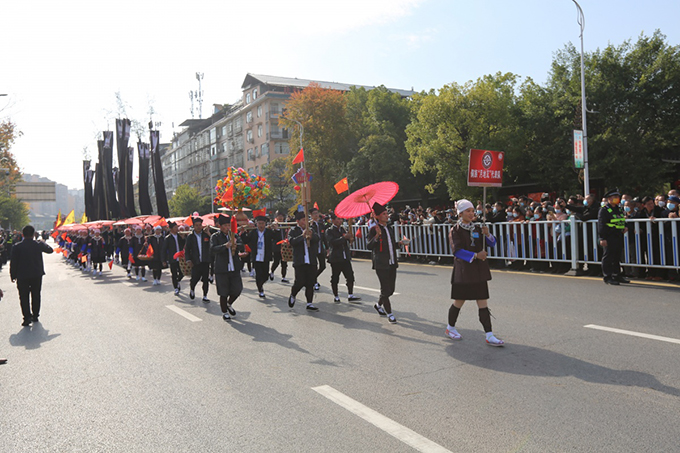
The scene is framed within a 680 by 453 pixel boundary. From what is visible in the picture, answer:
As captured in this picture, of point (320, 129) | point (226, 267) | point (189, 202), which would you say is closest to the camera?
point (226, 267)

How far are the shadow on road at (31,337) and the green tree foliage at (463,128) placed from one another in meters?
26.3

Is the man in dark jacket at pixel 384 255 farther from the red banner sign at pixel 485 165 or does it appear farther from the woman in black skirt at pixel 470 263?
the red banner sign at pixel 485 165

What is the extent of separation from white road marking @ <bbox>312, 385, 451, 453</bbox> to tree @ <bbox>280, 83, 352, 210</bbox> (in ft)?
118

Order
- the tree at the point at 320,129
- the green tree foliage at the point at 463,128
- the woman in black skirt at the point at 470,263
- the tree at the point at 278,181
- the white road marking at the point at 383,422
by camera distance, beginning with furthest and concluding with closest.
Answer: the tree at the point at 278,181 < the tree at the point at 320,129 < the green tree foliage at the point at 463,128 < the woman in black skirt at the point at 470,263 < the white road marking at the point at 383,422

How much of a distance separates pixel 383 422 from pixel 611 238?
8.40m

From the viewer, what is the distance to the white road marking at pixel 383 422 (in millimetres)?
3660

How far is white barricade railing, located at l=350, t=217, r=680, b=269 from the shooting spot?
10.6 metres

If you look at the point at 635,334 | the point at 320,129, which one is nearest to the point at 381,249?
the point at 635,334

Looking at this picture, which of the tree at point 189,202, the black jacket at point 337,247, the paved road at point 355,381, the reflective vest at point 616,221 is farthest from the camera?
the tree at point 189,202

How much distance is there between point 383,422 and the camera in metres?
4.12

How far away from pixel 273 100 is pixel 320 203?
102 feet

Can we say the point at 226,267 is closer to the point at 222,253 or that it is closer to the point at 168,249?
the point at 222,253

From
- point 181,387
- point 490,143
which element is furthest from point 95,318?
point 490,143

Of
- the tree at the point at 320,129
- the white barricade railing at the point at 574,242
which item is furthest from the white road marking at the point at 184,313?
the tree at the point at 320,129
